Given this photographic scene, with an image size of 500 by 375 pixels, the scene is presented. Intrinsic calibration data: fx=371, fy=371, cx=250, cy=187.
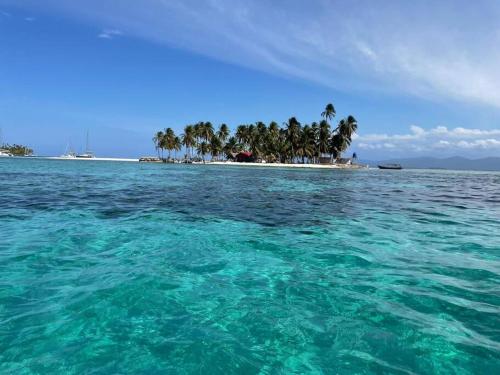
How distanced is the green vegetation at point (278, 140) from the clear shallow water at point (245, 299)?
10870cm

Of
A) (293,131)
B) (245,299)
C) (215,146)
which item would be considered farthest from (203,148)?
(245,299)

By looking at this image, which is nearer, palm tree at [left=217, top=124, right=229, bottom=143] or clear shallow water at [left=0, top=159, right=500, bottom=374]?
clear shallow water at [left=0, top=159, right=500, bottom=374]

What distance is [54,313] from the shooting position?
5.93 meters

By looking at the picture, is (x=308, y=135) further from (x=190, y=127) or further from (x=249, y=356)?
(x=249, y=356)

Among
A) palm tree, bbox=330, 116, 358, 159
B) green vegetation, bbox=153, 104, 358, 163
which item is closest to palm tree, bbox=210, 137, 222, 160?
green vegetation, bbox=153, 104, 358, 163

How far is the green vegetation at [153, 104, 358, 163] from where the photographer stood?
11943 cm

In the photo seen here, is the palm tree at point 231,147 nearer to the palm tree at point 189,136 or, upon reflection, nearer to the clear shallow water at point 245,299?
the palm tree at point 189,136

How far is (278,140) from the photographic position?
128m

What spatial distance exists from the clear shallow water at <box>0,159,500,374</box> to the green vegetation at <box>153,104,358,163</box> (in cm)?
10870

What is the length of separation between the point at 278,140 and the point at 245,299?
123m

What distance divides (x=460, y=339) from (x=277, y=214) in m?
11.9

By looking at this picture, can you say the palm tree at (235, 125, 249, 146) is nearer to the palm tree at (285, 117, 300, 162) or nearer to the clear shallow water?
the palm tree at (285, 117, 300, 162)

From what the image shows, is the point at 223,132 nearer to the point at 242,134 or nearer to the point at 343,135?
the point at 242,134

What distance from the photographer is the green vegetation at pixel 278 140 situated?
119 metres
